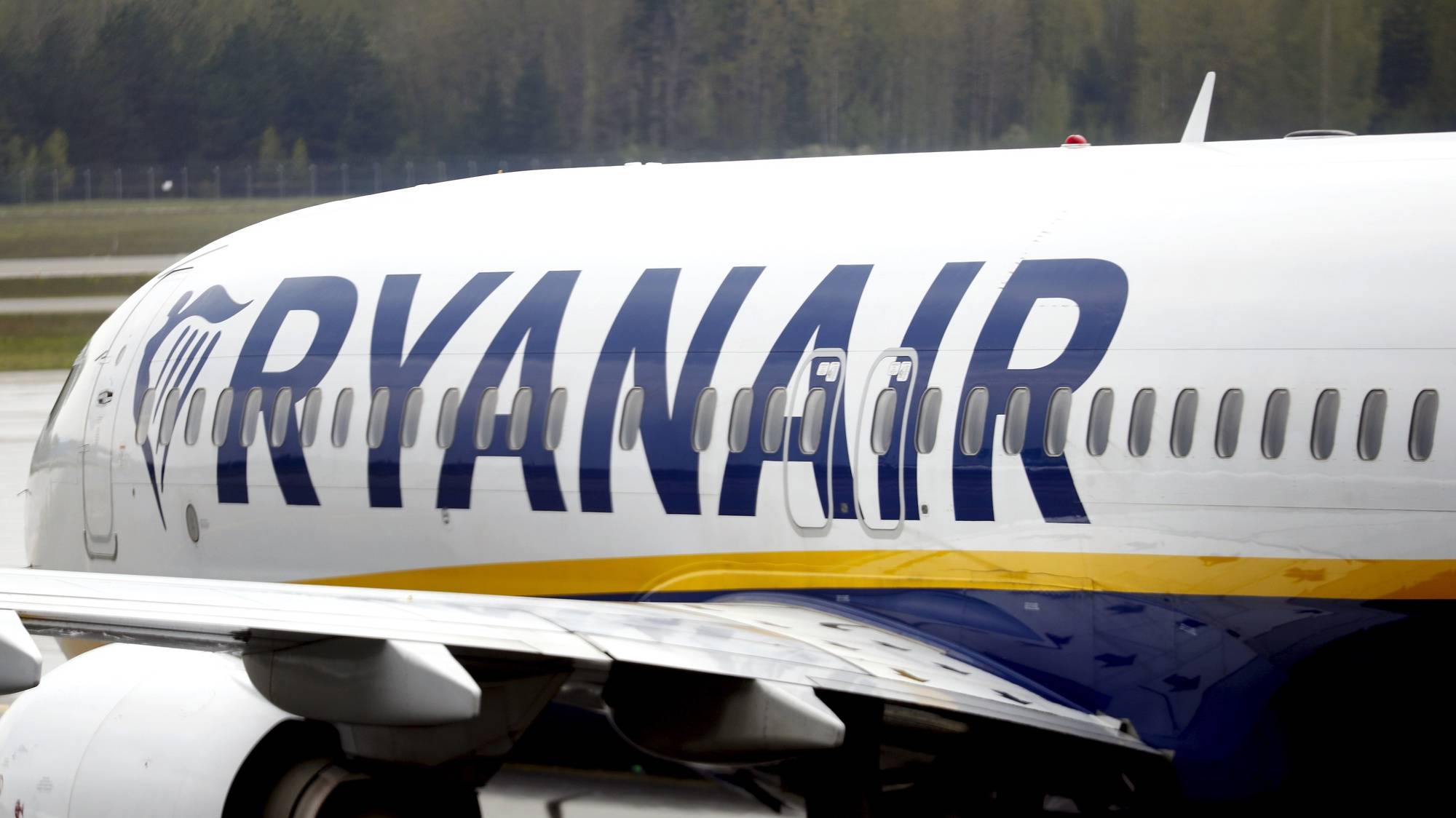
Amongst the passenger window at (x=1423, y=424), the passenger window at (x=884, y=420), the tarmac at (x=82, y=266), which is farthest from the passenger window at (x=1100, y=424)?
the tarmac at (x=82, y=266)

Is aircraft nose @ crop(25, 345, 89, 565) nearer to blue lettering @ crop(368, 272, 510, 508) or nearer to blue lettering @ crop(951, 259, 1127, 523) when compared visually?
blue lettering @ crop(368, 272, 510, 508)

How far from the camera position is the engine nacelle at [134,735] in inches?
302

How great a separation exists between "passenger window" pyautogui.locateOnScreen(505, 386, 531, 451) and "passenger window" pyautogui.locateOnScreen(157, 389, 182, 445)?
2598 mm

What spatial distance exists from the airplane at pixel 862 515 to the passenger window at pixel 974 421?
2 centimetres

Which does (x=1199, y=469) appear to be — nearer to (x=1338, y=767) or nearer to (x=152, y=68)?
(x=1338, y=767)

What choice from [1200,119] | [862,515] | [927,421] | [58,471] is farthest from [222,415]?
[1200,119]

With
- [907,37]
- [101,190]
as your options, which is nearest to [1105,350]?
[907,37]

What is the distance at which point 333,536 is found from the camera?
407 inches

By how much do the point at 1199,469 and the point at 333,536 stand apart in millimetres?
5123

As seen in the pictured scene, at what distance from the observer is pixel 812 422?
8.94 meters

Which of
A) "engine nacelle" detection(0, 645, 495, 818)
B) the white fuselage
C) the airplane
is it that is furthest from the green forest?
"engine nacelle" detection(0, 645, 495, 818)

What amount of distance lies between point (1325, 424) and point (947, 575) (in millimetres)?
1878

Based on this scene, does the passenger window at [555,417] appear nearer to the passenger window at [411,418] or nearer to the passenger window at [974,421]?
the passenger window at [411,418]

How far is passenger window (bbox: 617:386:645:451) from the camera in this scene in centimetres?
946
